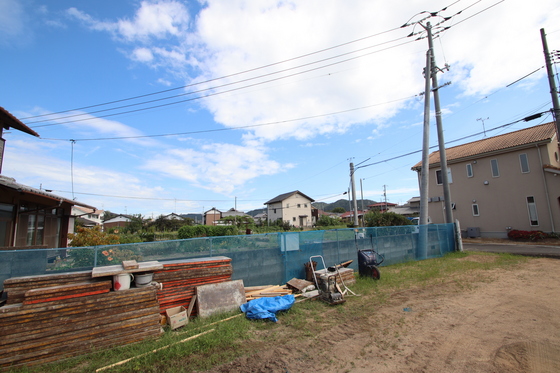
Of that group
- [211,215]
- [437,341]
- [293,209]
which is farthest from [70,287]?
[211,215]

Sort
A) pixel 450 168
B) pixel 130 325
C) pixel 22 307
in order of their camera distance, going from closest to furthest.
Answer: pixel 22 307 → pixel 130 325 → pixel 450 168

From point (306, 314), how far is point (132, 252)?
4285 millimetres

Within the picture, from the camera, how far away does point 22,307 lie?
4.00 m

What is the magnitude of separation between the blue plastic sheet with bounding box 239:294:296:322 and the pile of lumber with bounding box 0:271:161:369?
1.81 m

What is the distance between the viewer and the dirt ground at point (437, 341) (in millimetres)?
3727

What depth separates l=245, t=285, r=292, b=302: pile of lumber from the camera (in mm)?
6586

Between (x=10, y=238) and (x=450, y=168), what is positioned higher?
(x=450, y=168)

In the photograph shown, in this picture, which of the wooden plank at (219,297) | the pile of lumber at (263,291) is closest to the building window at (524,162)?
the pile of lumber at (263,291)

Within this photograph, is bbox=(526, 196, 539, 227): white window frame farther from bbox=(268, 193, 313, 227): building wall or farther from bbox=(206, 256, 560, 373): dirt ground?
bbox=(268, 193, 313, 227): building wall

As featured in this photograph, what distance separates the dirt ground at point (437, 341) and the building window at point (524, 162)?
16758 mm

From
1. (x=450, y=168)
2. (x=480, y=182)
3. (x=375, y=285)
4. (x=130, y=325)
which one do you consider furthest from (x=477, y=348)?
(x=450, y=168)

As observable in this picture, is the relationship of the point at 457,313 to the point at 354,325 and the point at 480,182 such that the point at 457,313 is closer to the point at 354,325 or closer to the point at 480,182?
the point at 354,325

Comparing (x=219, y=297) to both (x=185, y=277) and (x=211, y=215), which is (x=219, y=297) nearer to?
(x=185, y=277)

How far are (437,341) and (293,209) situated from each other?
47161 millimetres
